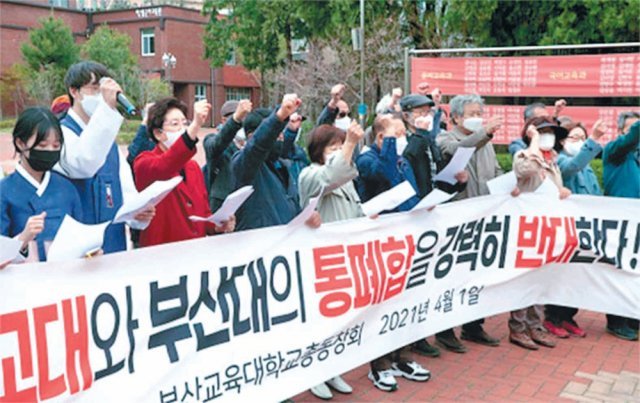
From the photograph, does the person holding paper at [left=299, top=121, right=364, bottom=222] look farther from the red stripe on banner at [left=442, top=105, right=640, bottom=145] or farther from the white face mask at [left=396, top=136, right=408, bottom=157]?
the red stripe on banner at [left=442, top=105, right=640, bottom=145]

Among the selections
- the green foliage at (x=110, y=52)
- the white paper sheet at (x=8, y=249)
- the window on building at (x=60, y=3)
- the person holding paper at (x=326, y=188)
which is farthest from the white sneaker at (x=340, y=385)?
the window on building at (x=60, y=3)

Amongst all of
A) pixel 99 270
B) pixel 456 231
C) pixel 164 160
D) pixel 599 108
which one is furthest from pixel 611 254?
pixel 599 108

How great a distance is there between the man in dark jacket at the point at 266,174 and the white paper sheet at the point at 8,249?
5.01ft

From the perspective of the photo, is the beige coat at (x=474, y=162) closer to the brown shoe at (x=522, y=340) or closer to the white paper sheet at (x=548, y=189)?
the white paper sheet at (x=548, y=189)

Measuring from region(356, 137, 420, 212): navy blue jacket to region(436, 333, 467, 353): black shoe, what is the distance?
1168 millimetres

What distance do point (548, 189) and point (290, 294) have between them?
2.53 metres

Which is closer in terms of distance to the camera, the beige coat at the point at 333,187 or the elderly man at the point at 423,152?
the beige coat at the point at 333,187

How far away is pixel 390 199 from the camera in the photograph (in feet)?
12.5

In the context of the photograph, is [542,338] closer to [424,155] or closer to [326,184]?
[424,155]

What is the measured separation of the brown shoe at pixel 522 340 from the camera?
200 inches

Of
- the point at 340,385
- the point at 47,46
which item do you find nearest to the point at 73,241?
the point at 340,385

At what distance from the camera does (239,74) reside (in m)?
48.8

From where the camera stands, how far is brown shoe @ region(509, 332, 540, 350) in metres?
5.07

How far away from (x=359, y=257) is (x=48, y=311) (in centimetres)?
184
